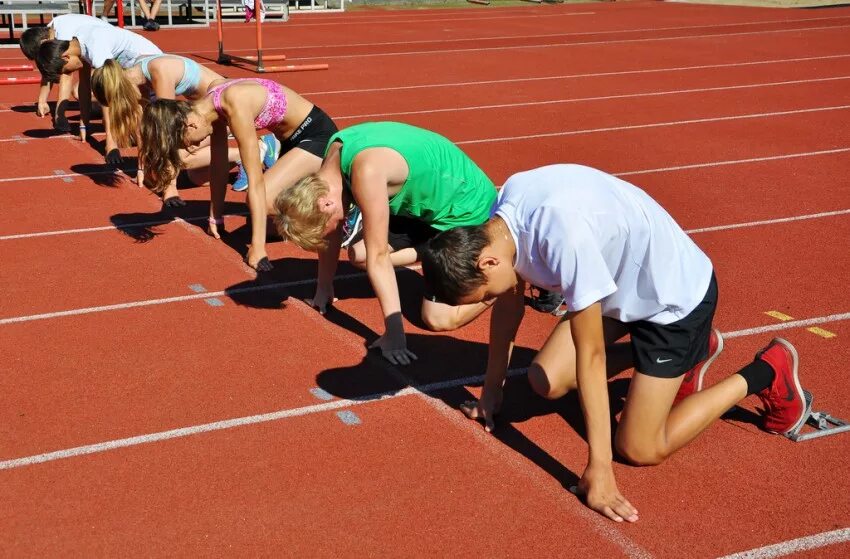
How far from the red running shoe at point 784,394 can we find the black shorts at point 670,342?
46cm

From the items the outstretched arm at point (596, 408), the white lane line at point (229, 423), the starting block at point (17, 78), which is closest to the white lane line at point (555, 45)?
the starting block at point (17, 78)

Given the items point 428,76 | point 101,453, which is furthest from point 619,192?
point 428,76

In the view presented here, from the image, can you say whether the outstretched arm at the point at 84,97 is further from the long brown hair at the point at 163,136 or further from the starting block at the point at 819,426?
the starting block at the point at 819,426

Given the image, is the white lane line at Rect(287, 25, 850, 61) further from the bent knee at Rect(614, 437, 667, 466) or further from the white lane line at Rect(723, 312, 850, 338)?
the bent knee at Rect(614, 437, 667, 466)

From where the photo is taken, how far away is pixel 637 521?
3619 mm

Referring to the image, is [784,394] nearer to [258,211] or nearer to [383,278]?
[383,278]

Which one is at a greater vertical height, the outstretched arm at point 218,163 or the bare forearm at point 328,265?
the outstretched arm at point 218,163

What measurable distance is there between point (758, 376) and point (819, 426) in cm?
42

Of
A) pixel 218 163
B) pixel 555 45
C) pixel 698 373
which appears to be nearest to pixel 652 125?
pixel 218 163

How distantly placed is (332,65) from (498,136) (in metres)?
5.64

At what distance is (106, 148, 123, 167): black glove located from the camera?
29.8ft

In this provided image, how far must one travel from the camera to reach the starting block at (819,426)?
4.24 metres

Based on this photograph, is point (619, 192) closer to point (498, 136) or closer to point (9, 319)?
point (9, 319)

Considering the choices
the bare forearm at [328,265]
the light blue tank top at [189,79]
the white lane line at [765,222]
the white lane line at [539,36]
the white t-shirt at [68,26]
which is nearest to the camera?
the bare forearm at [328,265]
